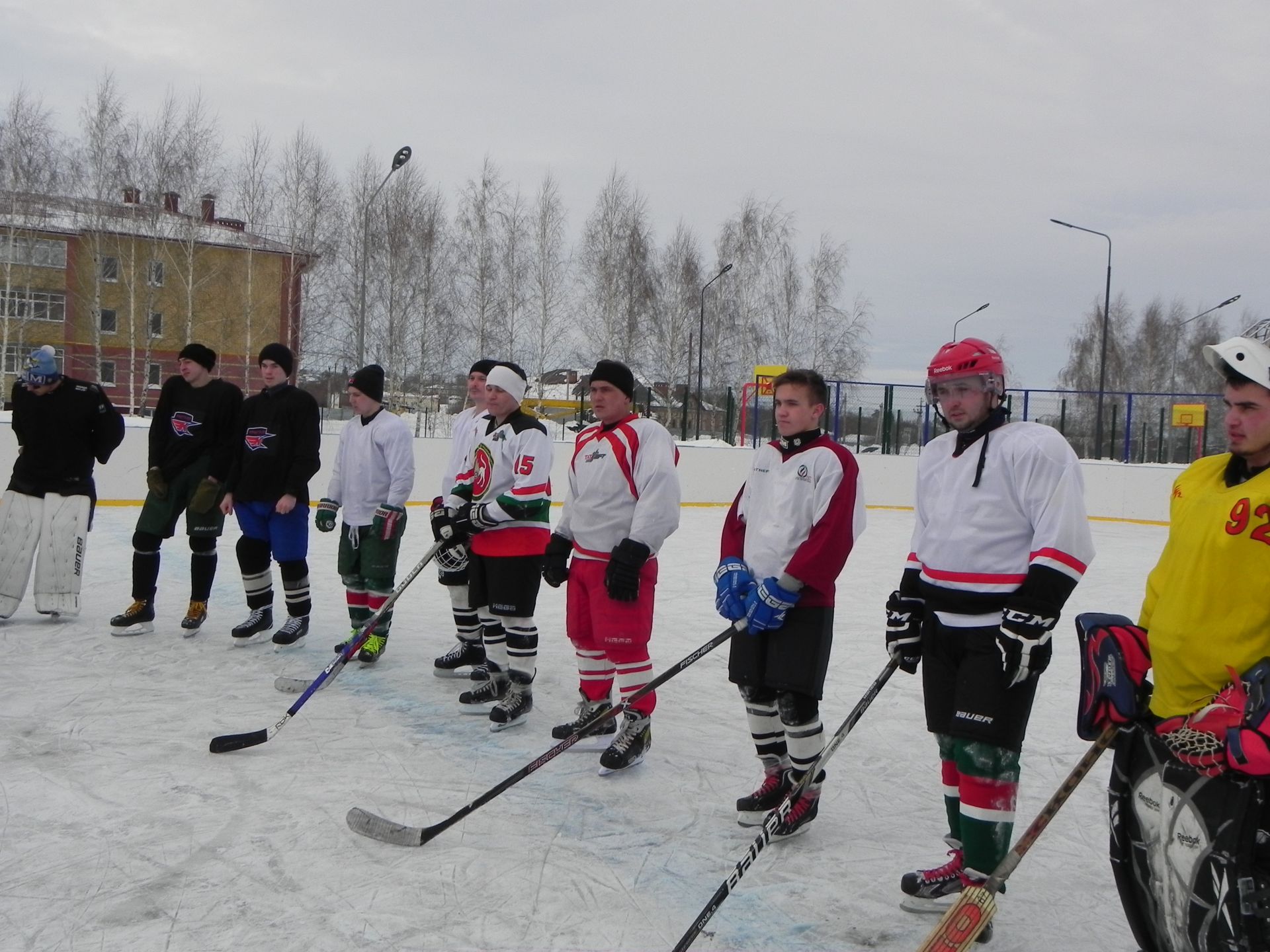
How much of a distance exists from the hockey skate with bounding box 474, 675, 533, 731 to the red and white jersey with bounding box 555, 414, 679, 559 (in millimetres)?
640

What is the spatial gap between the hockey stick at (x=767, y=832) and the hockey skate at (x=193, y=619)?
3.36 m

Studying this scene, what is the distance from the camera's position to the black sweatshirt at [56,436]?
16.3 ft

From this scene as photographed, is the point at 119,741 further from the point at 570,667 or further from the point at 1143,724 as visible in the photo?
the point at 1143,724

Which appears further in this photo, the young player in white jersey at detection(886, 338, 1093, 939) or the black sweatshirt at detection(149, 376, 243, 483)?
the black sweatshirt at detection(149, 376, 243, 483)

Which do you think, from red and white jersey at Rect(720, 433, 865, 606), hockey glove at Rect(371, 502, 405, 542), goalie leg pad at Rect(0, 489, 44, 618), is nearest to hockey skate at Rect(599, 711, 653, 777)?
red and white jersey at Rect(720, 433, 865, 606)

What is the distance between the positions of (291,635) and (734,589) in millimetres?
2674

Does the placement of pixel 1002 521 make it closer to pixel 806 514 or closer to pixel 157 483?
pixel 806 514

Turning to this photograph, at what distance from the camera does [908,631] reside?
2.38 m

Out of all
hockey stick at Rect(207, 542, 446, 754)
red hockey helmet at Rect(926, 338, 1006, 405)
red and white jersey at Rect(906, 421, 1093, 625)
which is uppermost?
red hockey helmet at Rect(926, 338, 1006, 405)

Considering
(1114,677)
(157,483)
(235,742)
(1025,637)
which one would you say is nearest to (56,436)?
(157,483)

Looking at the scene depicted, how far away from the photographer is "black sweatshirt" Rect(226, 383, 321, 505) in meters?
4.58

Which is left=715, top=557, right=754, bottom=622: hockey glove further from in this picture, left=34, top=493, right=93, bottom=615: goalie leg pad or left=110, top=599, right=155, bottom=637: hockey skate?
left=34, top=493, right=93, bottom=615: goalie leg pad

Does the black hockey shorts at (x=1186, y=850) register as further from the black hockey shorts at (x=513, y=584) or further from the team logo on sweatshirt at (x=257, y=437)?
the team logo on sweatshirt at (x=257, y=437)

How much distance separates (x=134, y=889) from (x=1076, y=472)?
2.29 metres
